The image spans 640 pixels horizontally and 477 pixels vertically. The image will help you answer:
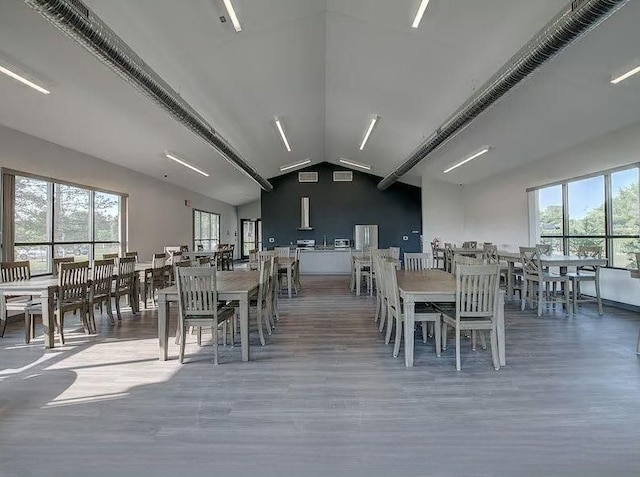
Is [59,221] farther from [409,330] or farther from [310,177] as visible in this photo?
[310,177]

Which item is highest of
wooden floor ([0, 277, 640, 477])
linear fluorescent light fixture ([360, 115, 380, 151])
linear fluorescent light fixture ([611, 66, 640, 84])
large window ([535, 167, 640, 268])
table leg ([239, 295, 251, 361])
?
linear fluorescent light fixture ([360, 115, 380, 151])

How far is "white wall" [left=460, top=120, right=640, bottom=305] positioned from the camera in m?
5.77

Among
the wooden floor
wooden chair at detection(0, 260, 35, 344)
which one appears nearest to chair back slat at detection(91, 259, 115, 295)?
wooden chair at detection(0, 260, 35, 344)

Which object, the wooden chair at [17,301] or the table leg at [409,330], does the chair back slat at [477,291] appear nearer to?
the table leg at [409,330]

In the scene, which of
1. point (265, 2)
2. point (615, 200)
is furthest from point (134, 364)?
point (615, 200)

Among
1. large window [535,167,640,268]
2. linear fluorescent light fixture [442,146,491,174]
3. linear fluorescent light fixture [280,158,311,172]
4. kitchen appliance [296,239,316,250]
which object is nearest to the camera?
large window [535,167,640,268]

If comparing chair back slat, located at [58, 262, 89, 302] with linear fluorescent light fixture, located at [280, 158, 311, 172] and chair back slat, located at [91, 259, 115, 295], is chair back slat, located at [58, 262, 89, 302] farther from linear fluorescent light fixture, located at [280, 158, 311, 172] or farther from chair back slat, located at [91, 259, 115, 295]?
linear fluorescent light fixture, located at [280, 158, 311, 172]

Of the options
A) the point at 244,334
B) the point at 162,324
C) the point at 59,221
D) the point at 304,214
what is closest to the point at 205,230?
the point at 304,214

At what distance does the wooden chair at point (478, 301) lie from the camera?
3.24 metres

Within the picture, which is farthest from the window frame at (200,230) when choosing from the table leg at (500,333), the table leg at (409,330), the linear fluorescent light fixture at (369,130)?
the table leg at (500,333)

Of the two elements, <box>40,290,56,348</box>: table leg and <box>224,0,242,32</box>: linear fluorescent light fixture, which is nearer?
<box>224,0,242,32</box>: linear fluorescent light fixture

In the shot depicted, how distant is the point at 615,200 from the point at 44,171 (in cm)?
933

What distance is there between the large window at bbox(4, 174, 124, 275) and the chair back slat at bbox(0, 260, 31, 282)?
71 cm

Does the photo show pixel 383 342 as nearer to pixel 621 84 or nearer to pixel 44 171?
pixel 621 84
